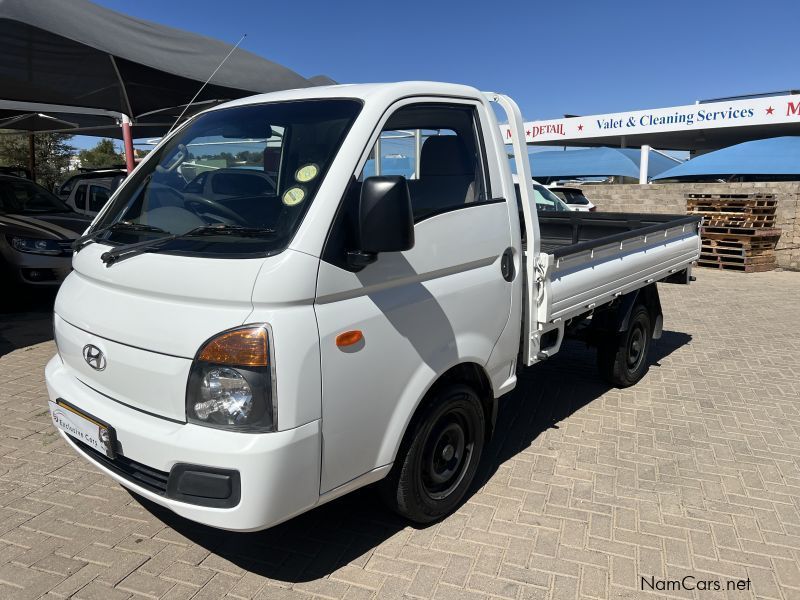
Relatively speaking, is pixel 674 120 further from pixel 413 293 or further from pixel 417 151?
pixel 413 293


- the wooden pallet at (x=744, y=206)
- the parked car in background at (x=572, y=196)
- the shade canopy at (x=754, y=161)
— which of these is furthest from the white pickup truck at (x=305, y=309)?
the shade canopy at (x=754, y=161)

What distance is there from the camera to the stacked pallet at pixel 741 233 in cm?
1222

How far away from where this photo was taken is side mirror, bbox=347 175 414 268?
2.19m

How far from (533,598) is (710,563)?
945 mm

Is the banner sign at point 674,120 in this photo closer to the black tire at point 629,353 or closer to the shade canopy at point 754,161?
the shade canopy at point 754,161

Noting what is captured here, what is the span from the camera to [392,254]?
247 centimetres

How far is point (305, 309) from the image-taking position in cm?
218

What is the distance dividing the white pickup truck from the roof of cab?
2 centimetres

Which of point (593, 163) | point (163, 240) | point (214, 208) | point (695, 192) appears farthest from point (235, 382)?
point (593, 163)

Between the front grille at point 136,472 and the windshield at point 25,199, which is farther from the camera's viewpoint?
the windshield at point 25,199

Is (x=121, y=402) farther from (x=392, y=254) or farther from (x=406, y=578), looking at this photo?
(x=406, y=578)

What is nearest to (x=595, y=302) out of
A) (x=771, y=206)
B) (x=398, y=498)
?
(x=398, y=498)

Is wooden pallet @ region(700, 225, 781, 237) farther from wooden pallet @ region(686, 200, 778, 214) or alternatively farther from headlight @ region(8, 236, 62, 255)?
headlight @ region(8, 236, 62, 255)

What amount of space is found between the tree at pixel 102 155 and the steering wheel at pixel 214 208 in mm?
35723
